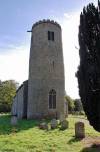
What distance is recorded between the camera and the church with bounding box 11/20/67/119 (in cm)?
2870

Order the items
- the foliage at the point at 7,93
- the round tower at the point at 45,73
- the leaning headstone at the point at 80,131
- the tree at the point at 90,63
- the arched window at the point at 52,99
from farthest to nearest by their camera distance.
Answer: the foliage at the point at 7,93
the arched window at the point at 52,99
the round tower at the point at 45,73
the leaning headstone at the point at 80,131
the tree at the point at 90,63

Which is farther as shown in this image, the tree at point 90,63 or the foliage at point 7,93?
the foliage at point 7,93

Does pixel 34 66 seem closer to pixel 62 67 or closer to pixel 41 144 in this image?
pixel 62 67

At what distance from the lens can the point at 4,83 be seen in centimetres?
7888

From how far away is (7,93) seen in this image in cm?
7188

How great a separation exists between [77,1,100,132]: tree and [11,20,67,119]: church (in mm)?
15486

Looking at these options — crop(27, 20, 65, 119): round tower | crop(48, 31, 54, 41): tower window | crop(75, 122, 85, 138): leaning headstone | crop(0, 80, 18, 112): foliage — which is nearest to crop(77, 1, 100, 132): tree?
crop(75, 122, 85, 138): leaning headstone

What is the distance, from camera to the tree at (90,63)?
12.6m

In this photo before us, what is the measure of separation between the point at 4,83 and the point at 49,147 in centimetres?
6838

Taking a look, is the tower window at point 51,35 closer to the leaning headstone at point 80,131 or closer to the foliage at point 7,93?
the leaning headstone at point 80,131

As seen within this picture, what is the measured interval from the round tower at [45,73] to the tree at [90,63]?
1548 cm

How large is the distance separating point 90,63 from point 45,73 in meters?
16.6

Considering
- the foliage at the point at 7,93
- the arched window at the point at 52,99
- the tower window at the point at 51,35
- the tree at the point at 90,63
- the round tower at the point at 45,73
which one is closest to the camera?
the tree at the point at 90,63

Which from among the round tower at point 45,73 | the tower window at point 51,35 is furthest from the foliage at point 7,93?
the tower window at point 51,35
